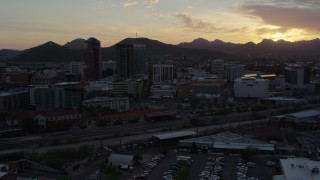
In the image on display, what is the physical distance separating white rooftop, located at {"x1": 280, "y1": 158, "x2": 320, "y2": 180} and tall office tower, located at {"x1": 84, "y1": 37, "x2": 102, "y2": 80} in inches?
766

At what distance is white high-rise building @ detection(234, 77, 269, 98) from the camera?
1809cm

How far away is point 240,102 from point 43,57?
107ft

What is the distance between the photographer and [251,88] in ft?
60.0

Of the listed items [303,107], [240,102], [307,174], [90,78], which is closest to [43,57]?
[90,78]

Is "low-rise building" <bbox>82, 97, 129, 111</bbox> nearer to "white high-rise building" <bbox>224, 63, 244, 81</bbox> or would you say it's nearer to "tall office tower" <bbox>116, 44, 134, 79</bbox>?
"tall office tower" <bbox>116, 44, 134, 79</bbox>

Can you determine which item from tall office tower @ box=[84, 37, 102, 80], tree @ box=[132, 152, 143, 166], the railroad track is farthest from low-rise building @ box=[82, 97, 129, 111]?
tall office tower @ box=[84, 37, 102, 80]

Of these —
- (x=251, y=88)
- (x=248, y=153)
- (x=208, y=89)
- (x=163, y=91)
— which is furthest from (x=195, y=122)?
(x=251, y=88)

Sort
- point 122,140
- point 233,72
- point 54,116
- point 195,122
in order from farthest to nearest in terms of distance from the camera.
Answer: point 233,72 < point 195,122 < point 54,116 < point 122,140

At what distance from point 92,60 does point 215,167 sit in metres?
19.0

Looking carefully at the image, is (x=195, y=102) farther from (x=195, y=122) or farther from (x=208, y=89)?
(x=195, y=122)

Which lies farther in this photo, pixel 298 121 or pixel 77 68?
pixel 77 68

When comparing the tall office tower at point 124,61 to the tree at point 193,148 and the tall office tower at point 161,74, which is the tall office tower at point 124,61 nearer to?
the tall office tower at point 161,74

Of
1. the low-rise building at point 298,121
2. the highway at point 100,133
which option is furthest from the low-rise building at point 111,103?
the low-rise building at point 298,121

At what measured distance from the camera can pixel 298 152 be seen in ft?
27.5
